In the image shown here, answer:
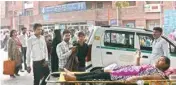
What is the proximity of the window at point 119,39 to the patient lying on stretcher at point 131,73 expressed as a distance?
3.07 m

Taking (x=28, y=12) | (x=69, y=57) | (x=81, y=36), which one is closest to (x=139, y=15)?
(x=28, y=12)

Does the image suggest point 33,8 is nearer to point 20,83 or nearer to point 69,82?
point 20,83

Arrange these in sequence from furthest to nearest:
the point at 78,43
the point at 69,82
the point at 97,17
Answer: the point at 97,17, the point at 78,43, the point at 69,82

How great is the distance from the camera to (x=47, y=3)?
50.5m

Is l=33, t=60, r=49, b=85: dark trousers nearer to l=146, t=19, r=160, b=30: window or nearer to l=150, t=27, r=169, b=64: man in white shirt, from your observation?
l=150, t=27, r=169, b=64: man in white shirt

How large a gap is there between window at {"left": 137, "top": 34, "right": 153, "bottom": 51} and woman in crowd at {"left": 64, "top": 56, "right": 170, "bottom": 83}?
317 centimetres

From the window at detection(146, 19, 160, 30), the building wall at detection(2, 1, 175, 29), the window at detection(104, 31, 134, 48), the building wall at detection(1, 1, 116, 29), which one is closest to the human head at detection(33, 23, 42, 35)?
the window at detection(104, 31, 134, 48)

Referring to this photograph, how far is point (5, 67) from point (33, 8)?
4268cm

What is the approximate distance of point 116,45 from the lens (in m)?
9.80

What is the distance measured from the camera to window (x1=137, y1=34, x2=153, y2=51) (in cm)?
961

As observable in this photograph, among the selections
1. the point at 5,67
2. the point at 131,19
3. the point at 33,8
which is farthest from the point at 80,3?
the point at 5,67

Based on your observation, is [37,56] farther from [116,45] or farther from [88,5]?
[88,5]

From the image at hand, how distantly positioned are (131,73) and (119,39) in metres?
3.36

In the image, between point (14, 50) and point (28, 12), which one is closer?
point (14, 50)
